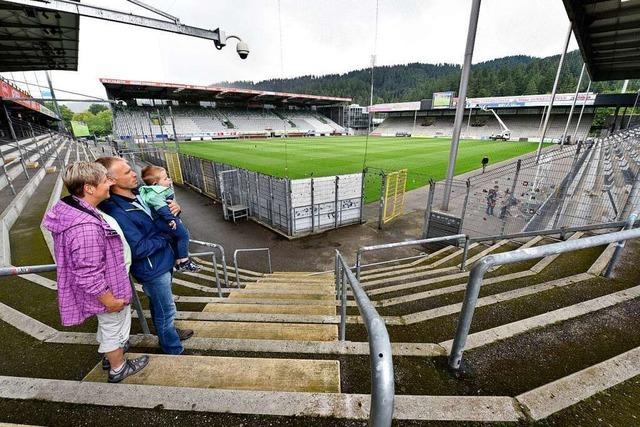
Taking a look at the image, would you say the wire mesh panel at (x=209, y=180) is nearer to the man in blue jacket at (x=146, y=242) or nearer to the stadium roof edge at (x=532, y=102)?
the man in blue jacket at (x=146, y=242)

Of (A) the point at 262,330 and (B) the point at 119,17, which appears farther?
(B) the point at 119,17

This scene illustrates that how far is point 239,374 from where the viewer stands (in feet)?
6.28

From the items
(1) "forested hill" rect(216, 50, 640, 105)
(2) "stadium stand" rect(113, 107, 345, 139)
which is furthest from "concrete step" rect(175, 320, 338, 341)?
(2) "stadium stand" rect(113, 107, 345, 139)

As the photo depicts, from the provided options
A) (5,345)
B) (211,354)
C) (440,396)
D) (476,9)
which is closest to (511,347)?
(440,396)

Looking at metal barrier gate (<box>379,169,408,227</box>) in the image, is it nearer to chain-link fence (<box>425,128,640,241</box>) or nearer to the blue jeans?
chain-link fence (<box>425,128,640,241</box>)

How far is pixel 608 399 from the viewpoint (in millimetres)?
1453

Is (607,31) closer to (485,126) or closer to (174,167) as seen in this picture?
(174,167)

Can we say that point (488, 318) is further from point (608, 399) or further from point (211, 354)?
point (211, 354)

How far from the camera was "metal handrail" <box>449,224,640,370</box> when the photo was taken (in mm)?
1539

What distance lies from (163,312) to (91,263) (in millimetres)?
760

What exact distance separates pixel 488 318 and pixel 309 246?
23.3 ft

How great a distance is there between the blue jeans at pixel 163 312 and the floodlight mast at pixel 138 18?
33.0 ft

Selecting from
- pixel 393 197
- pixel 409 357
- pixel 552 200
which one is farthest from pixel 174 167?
pixel 409 357

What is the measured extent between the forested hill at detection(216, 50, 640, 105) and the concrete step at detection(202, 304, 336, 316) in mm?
40096
